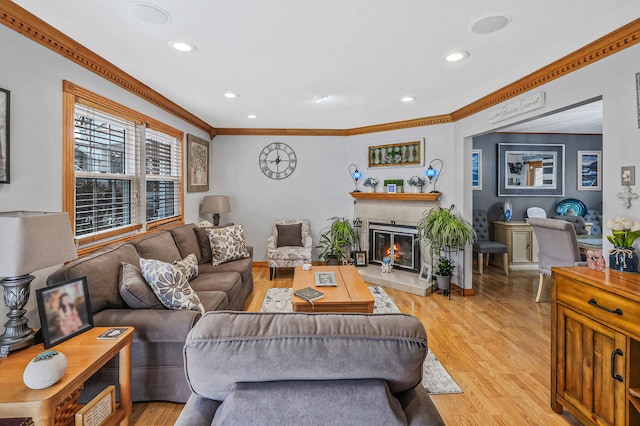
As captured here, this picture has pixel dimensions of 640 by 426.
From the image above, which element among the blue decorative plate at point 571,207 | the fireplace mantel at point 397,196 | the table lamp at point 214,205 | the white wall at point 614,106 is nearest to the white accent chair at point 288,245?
the table lamp at point 214,205

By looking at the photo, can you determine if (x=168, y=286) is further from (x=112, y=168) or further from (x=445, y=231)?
(x=445, y=231)

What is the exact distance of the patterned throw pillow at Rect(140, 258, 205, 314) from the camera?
2197 mm

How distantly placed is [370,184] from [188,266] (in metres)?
3.19

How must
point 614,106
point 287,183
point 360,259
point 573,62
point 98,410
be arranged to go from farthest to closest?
point 287,183 < point 360,259 < point 573,62 < point 614,106 < point 98,410

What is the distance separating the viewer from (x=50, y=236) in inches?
62.2

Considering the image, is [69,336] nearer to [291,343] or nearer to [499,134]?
[291,343]

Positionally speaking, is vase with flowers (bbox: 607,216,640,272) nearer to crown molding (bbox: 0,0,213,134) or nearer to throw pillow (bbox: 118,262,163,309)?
throw pillow (bbox: 118,262,163,309)

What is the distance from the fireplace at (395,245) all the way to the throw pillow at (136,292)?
371 centimetres

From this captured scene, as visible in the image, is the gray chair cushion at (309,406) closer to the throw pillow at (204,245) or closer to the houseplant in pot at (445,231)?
the throw pillow at (204,245)

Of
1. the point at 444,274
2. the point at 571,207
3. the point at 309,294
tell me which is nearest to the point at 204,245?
the point at 309,294

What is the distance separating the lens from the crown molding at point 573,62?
6.80 feet

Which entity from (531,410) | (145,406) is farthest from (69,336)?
(531,410)

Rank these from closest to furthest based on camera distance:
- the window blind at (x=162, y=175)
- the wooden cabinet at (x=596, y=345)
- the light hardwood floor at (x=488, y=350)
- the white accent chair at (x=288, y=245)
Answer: the wooden cabinet at (x=596, y=345)
the light hardwood floor at (x=488, y=350)
the window blind at (x=162, y=175)
the white accent chair at (x=288, y=245)

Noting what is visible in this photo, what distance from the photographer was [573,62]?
8.16 ft
